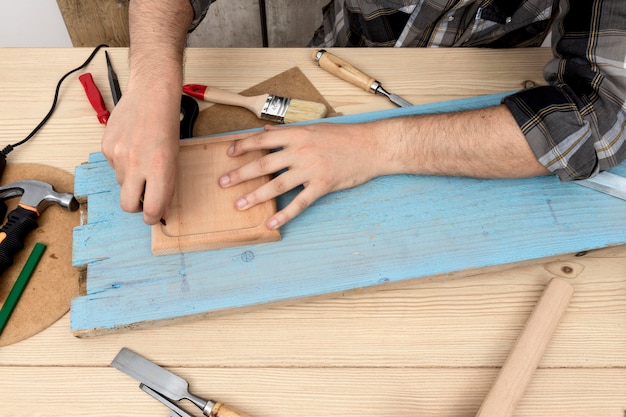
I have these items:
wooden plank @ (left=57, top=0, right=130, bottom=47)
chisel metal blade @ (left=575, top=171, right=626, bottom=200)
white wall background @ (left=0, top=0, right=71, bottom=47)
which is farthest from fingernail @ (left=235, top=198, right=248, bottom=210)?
white wall background @ (left=0, top=0, right=71, bottom=47)

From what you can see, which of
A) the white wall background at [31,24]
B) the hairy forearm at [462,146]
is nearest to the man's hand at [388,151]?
the hairy forearm at [462,146]

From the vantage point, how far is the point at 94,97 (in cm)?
103

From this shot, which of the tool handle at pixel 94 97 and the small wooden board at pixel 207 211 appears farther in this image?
the tool handle at pixel 94 97

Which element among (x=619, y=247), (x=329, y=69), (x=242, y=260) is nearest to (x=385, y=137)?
(x=329, y=69)

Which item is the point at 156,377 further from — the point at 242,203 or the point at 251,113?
the point at 251,113

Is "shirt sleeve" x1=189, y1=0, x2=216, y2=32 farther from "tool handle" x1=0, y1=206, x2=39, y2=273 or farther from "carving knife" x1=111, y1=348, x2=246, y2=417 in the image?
"carving knife" x1=111, y1=348, x2=246, y2=417

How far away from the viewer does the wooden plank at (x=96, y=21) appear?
4.33 ft

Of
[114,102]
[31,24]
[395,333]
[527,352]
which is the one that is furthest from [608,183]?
[31,24]

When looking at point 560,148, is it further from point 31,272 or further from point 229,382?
point 31,272

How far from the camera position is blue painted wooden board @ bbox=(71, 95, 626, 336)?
77 cm

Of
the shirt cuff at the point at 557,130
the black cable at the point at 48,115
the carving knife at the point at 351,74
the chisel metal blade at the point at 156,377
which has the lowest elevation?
the chisel metal blade at the point at 156,377

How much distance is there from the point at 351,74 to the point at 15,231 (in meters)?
0.74

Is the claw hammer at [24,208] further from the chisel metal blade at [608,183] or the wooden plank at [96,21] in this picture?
the chisel metal blade at [608,183]

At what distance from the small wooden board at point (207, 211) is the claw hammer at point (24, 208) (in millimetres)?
216
